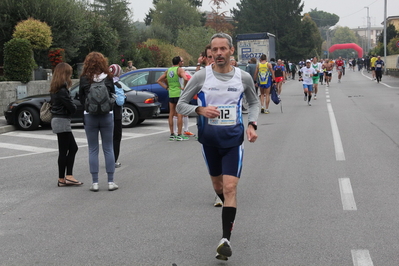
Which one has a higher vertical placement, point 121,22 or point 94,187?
point 121,22

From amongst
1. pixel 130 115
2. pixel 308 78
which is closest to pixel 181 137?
pixel 130 115

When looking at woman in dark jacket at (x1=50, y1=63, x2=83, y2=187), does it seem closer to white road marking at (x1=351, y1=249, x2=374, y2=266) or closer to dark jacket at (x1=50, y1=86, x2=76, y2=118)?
dark jacket at (x1=50, y1=86, x2=76, y2=118)

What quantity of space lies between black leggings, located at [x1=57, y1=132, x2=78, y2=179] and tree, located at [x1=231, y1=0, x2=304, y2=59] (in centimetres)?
7959

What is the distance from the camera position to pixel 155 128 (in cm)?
1609

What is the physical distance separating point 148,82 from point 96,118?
1040 cm

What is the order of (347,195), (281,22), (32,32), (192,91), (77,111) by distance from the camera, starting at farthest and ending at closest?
1. (281,22)
2. (32,32)
3. (77,111)
4. (347,195)
5. (192,91)

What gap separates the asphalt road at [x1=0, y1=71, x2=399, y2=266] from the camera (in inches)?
203

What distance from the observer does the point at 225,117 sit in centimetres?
517

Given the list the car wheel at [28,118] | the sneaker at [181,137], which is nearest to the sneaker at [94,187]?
the sneaker at [181,137]

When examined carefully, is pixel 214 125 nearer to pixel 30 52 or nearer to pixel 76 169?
pixel 76 169

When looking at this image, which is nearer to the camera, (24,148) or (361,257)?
(361,257)

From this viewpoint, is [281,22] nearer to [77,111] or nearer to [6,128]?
[77,111]

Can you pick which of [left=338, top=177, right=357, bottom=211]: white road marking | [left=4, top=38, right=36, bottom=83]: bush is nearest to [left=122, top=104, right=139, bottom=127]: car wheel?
[left=4, top=38, right=36, bottom=83]: bush

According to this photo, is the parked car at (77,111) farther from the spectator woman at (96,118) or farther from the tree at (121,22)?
the tree at (121,22)
